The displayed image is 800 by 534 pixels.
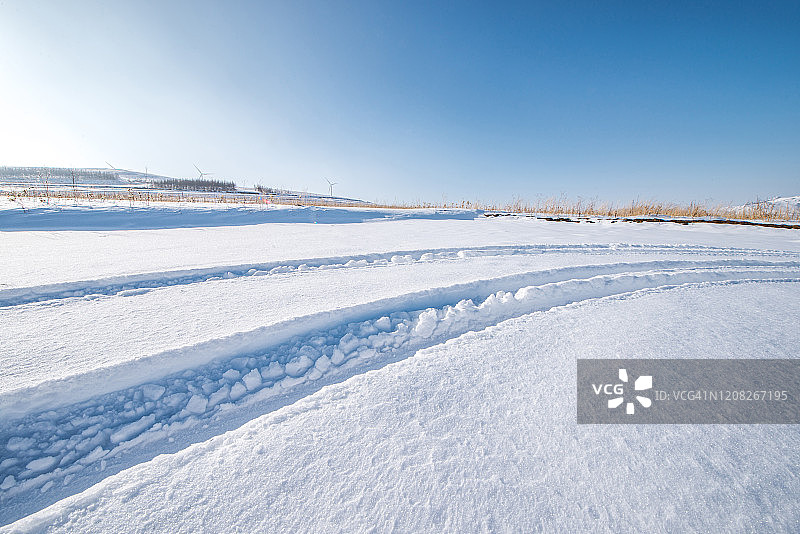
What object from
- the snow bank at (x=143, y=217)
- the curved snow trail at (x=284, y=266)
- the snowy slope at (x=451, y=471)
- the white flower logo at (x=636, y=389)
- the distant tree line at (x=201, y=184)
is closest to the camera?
the snowy slope at (x=451, y=471)

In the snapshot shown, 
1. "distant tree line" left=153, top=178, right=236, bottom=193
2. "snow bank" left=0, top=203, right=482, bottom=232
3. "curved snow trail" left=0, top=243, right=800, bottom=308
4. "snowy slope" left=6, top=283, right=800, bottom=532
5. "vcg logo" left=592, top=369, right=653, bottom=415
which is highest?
"distant tree line" left=153, top=178, right=236, bottom=193

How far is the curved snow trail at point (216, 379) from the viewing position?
3.71 ft

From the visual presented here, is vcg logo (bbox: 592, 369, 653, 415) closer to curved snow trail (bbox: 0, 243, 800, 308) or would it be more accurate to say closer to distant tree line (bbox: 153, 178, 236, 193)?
curved snow trail (bbox: 0, 243, 800, 308)

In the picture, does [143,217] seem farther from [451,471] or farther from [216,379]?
[451,471]

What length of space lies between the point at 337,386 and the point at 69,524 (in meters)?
0.84

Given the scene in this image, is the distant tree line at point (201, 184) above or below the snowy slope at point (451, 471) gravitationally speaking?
above

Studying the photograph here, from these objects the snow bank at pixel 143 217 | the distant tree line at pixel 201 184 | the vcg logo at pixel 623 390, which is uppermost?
the distant tree line at pixel 201 184

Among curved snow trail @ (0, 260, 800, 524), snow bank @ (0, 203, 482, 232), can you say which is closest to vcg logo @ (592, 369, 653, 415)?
curved snow trail @ (0, 260, 800, 524)

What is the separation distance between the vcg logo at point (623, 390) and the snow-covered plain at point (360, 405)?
0.43 ft

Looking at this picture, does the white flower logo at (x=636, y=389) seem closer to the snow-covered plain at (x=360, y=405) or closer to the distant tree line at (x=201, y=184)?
the snow-covered plain at (x=360, y=405)

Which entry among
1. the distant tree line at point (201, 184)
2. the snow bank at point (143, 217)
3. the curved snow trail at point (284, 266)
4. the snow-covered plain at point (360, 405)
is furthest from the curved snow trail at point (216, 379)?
the distant tree line at point (201, 184)

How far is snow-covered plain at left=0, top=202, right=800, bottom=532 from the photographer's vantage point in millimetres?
848

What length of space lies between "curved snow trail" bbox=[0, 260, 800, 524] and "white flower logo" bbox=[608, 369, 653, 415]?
0.75 meters

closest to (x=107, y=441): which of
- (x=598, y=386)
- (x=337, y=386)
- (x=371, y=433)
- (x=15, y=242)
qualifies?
(x=337, y=386)
